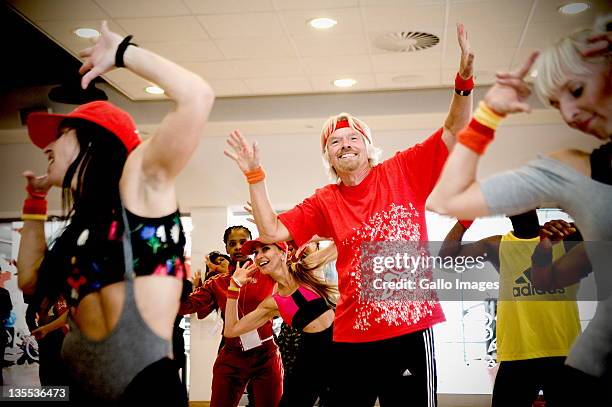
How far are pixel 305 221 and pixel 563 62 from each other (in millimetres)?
1178

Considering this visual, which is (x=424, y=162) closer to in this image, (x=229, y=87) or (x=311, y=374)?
(x=311, y=374)

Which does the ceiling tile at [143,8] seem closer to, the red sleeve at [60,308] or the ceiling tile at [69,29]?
the ceiling tile at [69,29]

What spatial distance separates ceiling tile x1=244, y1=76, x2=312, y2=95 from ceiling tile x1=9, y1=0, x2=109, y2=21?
5.19 feet

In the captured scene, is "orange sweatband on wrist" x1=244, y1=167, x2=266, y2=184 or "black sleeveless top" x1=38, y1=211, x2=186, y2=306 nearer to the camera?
"black sleeveless top" x1=38, y1=211, x2=186, y2=306

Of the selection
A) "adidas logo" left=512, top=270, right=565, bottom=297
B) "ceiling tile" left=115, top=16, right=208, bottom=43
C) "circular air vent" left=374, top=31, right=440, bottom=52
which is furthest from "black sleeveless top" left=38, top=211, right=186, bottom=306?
"circular air vent" left=374, top=31, right=440, bottom=52

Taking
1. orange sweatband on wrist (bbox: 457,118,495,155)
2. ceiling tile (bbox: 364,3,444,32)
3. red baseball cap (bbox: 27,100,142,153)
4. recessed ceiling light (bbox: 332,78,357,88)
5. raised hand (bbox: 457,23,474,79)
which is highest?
recessed ceiling light (bbox: 332,78,357,88)

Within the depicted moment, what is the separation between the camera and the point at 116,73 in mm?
5059

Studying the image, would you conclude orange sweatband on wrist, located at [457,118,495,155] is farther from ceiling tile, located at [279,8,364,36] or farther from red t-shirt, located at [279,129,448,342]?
ceiling tile, located at [279,8,364,36]

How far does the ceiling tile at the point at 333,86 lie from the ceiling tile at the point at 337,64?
12cm

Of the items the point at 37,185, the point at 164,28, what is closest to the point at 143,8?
the point at 164,28

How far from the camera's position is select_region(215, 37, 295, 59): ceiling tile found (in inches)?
175

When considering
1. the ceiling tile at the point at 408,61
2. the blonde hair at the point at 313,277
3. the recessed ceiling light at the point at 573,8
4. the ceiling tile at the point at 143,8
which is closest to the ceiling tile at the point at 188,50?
the ceiling tile at the point at 143,8

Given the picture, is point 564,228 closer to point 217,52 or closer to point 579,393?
point 579,393

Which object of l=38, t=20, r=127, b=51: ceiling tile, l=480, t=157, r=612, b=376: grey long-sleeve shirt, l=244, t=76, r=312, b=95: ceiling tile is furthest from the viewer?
l=244, t=76, r=312, b=95: ceiling tile
